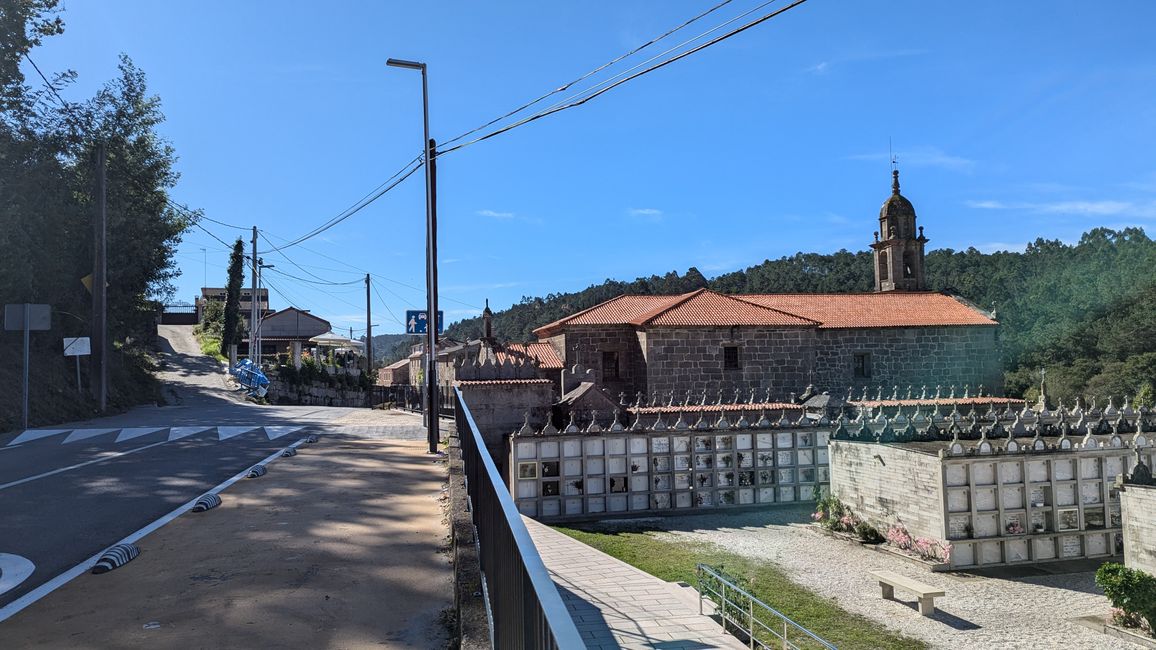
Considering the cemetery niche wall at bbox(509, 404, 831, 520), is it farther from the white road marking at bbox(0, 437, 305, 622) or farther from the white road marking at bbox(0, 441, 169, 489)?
the white road marking at bbox(0, 437, 305, 622)

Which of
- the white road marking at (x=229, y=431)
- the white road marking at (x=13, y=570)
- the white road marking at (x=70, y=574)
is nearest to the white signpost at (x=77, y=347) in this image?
the white road marking at (x=229, y=431)

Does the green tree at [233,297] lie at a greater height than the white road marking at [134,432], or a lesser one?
greater

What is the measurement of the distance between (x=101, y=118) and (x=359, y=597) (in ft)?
71.2

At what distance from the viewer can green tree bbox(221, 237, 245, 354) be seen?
3647 centimetres

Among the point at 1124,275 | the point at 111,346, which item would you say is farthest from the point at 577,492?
the point at 1124,275

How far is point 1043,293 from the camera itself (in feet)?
177

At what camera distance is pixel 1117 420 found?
1397 centimetres

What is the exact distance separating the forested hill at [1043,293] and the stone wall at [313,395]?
16.2m

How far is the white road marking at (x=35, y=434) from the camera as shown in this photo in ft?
35.2

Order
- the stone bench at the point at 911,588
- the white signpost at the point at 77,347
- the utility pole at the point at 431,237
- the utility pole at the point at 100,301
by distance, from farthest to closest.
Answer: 1. the utility pole at the point at 100,301
2. the white signpost at the point at 77,347
3. the utility pole at the point at 431,237
4. the stone bench at the point at 911,588

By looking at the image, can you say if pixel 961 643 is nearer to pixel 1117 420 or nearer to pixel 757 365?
pixel 1117 420

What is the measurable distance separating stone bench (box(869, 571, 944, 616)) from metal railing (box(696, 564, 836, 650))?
2.21 metres

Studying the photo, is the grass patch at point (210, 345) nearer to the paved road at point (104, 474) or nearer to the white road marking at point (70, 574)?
the paved road at point (104, 474)

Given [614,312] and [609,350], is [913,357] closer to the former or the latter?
[614,312]
